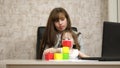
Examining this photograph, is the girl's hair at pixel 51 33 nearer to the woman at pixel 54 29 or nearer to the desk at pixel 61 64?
the woman at pixel 54 29

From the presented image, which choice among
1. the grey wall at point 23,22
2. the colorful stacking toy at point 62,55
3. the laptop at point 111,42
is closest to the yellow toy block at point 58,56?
the colorful stacking toy at point 62,55

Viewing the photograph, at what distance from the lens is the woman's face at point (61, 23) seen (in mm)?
2055

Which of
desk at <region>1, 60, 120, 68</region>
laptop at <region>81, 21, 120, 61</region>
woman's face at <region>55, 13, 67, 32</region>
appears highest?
woman's face at <region>55, 13, 67, 32</region>

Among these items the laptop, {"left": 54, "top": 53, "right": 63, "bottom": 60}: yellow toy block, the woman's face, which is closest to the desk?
the laptop

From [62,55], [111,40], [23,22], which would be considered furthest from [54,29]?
[111,40]

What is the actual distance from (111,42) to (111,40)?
0.01 meters

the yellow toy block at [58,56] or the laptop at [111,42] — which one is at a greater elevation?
the laptop at [111,42]

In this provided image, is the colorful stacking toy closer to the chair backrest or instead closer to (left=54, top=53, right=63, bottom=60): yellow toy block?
(left=54, top=53, right=63, bottom=60): yellow toy block

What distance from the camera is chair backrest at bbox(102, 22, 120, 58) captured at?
120 cm

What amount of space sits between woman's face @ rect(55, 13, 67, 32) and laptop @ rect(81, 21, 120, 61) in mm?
880

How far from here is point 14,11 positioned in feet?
A: 8.85

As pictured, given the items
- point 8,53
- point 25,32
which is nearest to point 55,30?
point 25,32

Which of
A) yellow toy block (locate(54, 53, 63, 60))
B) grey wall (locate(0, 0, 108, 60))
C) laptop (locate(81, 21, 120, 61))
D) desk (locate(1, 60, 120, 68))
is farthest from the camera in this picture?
grey wall (locate(0, 0, 108, 60))

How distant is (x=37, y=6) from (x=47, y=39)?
2.67 feet
